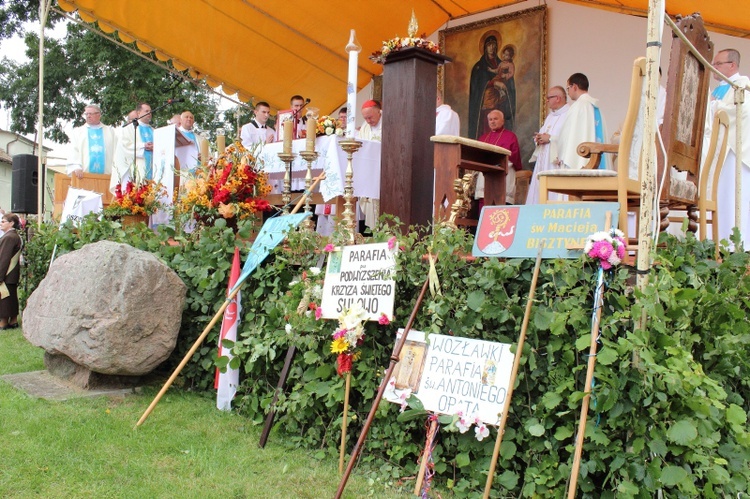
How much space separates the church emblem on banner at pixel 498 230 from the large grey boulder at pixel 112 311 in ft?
8.56

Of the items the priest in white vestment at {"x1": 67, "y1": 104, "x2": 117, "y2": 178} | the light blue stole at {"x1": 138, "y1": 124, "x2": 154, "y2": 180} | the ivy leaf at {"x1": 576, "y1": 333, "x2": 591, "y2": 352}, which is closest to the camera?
the ivy leaf at {"x1": 576, "y1": 333, "x2": 591, "y2": 352}

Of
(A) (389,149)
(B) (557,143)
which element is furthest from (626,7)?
(A) (389,149)

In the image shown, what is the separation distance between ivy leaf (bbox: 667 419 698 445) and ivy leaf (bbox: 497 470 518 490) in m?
0.78

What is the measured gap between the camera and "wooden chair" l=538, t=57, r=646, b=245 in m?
3.42

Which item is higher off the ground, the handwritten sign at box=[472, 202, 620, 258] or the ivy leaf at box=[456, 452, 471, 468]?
the handwritten sign at box=[472, 202, 620, 258]

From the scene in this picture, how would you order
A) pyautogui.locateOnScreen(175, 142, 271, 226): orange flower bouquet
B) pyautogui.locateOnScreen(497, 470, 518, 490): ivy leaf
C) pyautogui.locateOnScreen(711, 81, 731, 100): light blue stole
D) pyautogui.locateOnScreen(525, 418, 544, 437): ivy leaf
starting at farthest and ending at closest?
pyautogui.locateOnScreen(711, 81, 731, 100): light blue stole < pyautogui.locateOnScreen(175, 142, 271, 226): orange flower bouquet < pyautogui.locateOnScreen(497, 470, 518, 490): ivy leaf < pyautogui.locateOnScreen(525, 418, 544, 437): ivy leaf

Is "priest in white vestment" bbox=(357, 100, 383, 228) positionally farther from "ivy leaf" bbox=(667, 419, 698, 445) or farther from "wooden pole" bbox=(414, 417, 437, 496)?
"ivy leaf" bbox=(667, 419, 698, 445)

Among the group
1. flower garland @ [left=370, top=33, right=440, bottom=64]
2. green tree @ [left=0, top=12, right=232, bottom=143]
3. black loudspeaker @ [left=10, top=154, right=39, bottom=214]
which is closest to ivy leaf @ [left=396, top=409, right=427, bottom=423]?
flower garland @ [left=370, top=33, right=440, bottom=64]

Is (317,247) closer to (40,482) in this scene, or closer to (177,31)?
(40,482)

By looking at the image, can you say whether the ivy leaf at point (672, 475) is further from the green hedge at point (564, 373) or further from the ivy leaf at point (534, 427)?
the ivy leaf at point (534, 427)

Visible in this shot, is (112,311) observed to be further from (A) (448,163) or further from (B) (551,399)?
(B) (551,399)

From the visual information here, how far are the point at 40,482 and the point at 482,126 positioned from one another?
790 centimetres

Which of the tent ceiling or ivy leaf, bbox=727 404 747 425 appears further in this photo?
the tent ceiling

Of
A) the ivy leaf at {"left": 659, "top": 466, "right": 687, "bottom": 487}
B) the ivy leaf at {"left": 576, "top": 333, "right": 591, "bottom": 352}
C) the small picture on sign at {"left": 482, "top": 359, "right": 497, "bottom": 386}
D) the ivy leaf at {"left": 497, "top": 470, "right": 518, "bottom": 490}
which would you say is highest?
the ivy leaf at {"left": 576, "top": 333, "right": 591, "bottom": 352}
